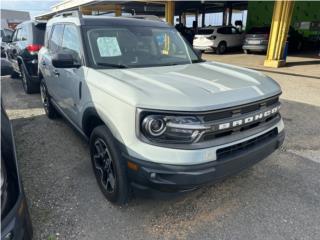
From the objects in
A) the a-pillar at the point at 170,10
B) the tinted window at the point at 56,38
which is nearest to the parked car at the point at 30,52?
the tinted window at the point at 56,38

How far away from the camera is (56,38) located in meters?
4.47

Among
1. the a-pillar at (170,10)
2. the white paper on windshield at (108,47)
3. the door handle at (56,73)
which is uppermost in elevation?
the a-pillar at (170,10)

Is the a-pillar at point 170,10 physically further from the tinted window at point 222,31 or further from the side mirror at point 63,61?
the side mirror at point 63,61

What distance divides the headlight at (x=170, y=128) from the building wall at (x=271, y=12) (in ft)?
73.0

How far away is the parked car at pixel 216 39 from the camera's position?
1817 cm

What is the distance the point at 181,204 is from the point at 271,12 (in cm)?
2289

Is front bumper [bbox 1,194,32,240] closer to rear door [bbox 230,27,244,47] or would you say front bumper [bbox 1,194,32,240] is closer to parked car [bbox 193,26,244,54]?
parked car [bbox 193,26,244,54]

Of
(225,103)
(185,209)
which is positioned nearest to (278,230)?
(185,209)

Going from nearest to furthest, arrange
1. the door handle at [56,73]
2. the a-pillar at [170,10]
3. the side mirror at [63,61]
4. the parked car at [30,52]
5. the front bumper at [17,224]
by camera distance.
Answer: the front bumper at [17,224] → the side mirror at [63,61] → the door handle at [56,73] → the parked car at [30,52] → the a-pillar at [170,10]

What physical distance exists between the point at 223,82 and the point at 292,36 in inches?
781

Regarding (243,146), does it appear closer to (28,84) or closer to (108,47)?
(108,47)

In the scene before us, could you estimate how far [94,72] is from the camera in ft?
9.79

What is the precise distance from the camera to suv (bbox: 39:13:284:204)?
7.36ft

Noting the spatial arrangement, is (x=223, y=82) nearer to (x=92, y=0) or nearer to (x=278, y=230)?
(x=278, y=230)
